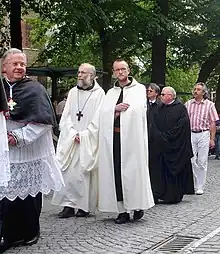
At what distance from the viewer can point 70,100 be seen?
8516 millimetres

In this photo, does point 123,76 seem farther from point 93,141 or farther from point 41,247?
point 41,247

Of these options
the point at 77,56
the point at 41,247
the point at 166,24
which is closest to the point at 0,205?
the point at 41,247

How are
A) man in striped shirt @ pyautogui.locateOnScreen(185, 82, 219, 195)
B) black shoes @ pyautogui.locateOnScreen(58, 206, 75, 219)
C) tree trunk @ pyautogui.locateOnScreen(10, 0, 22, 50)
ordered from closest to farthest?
black shoes @ pyautogui.locateOnScreen(58, 206, 75, 219), man in striped shirt @ pyautogui.locateOnScreen(185, 82, 219, 195), tree trunk @ pyautogui.locateOnScreen(10, 0, 22, 50)

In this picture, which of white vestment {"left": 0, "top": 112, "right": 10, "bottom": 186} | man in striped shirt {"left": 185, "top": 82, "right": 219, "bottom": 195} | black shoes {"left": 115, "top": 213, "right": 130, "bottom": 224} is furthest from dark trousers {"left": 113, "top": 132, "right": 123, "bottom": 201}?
man in striped shirt {"left": 185, "top": 82, "right": 219, "bottom": 195}

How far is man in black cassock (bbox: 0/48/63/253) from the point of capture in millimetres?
6391

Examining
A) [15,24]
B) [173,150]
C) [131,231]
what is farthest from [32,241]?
[15,24]

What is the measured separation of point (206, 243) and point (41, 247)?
1.81m

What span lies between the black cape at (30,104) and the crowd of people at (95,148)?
10 millimetres

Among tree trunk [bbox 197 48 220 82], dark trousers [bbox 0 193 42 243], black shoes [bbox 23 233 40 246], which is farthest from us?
tree trunk [bbox 197 48 220 82]

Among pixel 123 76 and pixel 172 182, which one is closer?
pixel 123 76

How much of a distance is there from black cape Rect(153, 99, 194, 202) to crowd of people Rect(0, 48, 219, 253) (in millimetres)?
16

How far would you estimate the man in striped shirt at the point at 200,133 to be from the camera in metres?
10.9

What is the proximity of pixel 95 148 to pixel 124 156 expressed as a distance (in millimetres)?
505

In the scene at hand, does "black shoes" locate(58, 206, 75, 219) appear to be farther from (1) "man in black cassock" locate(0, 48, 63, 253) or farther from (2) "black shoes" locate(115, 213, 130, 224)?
(1) "man in black cassock" locate(0, 48, 63, 253)
